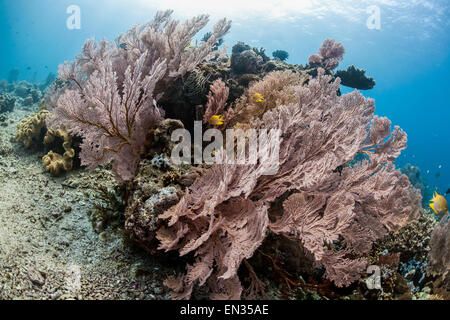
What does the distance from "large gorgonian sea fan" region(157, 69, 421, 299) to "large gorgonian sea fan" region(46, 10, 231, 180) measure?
127cm

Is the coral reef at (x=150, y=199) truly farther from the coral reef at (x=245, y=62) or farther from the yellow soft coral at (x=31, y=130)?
the coral reef at (x=245, y=62)

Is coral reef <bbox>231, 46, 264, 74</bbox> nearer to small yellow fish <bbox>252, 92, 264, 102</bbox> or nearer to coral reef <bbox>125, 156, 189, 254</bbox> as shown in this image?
small yellow fish <bbox>252, 92, 264, 102</bbox>

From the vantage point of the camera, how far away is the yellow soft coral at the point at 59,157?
466cm

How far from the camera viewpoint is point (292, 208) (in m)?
2.49

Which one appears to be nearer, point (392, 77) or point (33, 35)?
point (392, 77)

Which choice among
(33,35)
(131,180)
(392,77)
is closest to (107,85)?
(131,180)

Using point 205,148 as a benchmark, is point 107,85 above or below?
above

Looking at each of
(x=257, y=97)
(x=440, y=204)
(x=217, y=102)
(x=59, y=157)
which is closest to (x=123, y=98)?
(x=217, y=102)

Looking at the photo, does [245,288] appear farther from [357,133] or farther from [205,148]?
[357,133]

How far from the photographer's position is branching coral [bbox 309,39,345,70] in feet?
31.5

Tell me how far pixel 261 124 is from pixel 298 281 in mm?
2295

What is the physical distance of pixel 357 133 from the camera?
3.04 m

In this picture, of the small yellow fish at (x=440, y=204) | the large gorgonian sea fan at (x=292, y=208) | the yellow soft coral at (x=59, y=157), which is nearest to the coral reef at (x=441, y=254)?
the large gorgonian sea fan at (x=292, y=208)

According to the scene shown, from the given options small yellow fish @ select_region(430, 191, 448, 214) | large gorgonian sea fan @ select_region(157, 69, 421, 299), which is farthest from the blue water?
small yellow fish @ select_region(430, 191, 448, 214)
